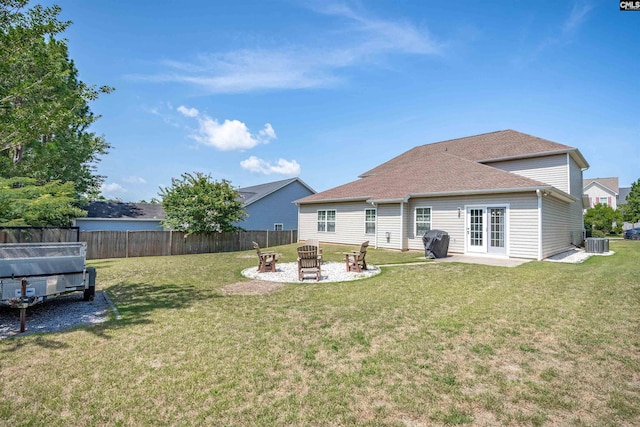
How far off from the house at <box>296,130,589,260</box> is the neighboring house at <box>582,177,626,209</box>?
3263 cm

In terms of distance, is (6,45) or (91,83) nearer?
(6,45)

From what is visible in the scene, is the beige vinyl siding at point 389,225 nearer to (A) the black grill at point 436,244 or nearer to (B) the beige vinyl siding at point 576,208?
(A) the black grill at point 436,244

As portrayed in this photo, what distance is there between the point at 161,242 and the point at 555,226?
20949 millimetres

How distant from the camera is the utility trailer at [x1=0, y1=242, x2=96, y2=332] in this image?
16.3 ft

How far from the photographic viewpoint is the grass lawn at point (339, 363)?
2.72m

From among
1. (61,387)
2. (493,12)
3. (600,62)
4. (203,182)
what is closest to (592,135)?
(600,62)

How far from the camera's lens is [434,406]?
2.80m

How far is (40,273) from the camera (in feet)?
17.8

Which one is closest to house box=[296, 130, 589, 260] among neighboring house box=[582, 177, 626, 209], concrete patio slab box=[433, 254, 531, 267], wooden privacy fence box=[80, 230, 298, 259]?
concrete patio slab box=[433, 254, 531, 267]

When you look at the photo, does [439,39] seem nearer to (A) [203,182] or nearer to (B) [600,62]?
(B) [600,62]

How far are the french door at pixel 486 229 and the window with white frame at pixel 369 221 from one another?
530 centimetres

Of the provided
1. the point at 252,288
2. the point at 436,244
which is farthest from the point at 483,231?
the point at 252,288

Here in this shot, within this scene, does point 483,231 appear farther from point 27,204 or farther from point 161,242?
point 27,204

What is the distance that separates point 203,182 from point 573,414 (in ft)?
63.0
